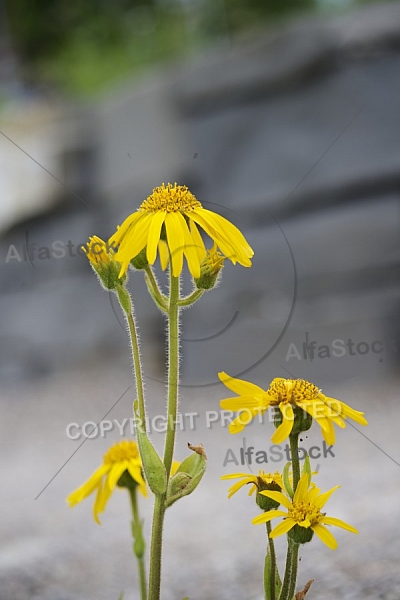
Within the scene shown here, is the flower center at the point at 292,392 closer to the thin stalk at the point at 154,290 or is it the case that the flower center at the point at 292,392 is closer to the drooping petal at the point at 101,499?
the thin stalk at the point at 154,290

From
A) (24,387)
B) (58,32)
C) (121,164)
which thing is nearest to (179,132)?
(121,164)

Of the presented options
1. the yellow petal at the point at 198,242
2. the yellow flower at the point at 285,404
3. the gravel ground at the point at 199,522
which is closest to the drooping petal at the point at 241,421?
the yellow flower at the point at 285,404

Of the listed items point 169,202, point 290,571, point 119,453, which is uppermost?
point 169,202

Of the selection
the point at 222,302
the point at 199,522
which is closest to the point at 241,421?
the point at 199,522

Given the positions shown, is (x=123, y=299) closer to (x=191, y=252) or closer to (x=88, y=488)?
(x=191, y=252)

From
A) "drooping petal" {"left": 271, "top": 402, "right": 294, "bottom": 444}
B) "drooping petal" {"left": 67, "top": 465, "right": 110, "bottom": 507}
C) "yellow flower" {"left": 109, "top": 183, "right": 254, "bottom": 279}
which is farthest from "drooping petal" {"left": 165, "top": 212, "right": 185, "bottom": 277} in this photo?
"drooping petal" {"left": 67, "top": 465, "right": 110, "bottom": 507}

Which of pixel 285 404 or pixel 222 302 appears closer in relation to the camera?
pixel 285 404

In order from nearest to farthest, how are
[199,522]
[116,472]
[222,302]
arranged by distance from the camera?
[116,472] → [199,522] → [222,302]
